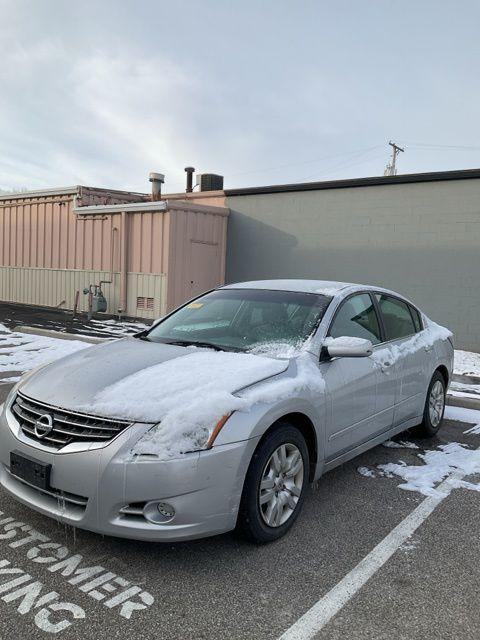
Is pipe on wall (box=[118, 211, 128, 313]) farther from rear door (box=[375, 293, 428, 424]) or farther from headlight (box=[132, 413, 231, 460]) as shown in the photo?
headlight (box=[132, 413, 231, 460])

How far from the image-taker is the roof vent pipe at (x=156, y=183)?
16938 mm

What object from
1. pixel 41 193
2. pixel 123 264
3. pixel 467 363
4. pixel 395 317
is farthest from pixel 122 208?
pixel 395 317

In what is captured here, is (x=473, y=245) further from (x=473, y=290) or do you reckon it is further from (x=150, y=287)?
(x=150, y=287)

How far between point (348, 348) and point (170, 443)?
4.77ft

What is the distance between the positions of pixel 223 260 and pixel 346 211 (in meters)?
3.84

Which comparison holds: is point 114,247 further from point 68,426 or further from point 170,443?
point 170,443

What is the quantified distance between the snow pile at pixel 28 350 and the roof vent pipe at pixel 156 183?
741 cm

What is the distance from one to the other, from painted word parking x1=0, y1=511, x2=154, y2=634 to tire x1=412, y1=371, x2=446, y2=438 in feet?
11.2

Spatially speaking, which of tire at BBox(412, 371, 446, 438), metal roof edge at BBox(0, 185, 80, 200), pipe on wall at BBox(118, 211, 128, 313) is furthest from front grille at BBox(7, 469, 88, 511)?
metal roof edge at BBox(0, 185, 80, 200)

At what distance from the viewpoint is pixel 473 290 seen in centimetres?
1130

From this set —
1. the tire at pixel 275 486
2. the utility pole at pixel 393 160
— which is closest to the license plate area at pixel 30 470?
the tire at pixel 275 486

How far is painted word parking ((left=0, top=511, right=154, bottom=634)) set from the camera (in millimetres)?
2488

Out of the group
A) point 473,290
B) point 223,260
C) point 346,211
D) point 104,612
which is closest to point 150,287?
point 223,260

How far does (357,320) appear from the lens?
4406mm
